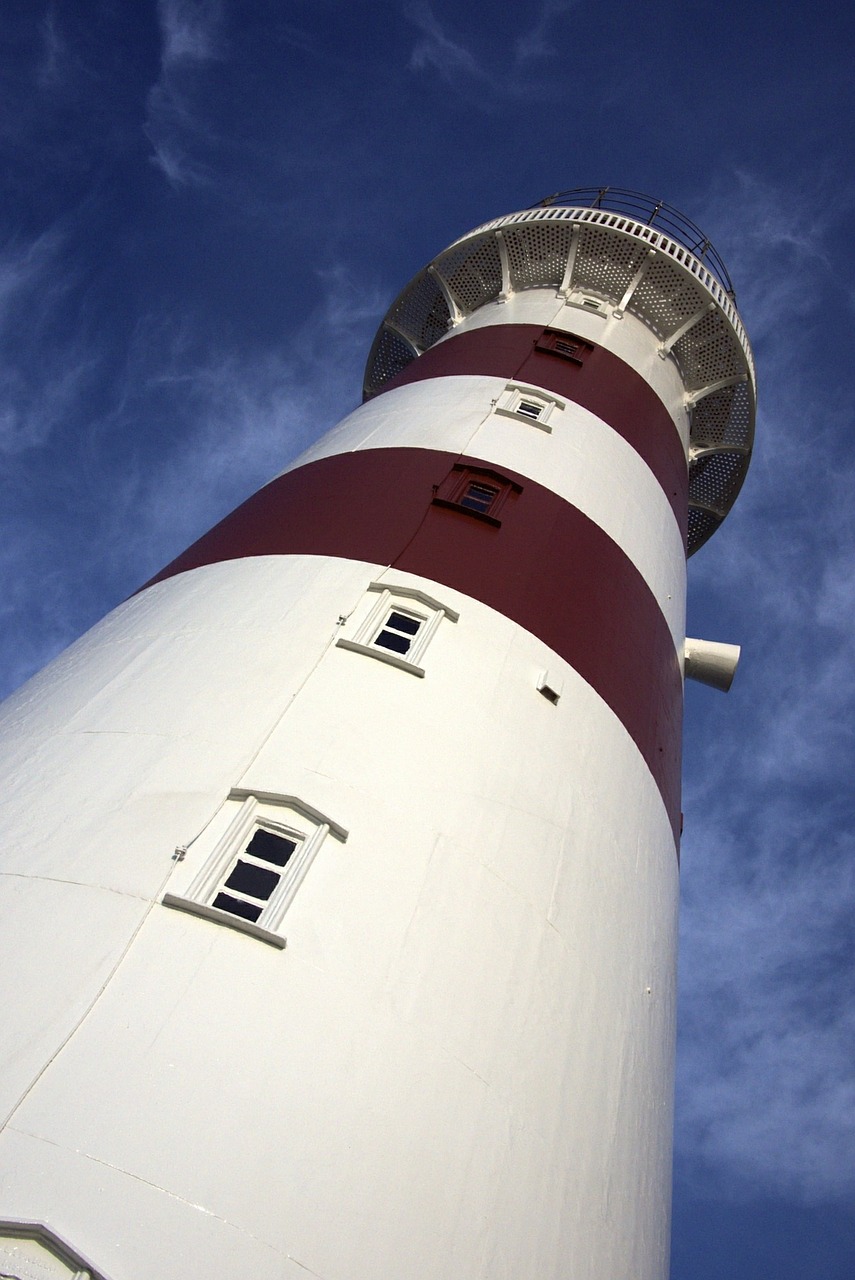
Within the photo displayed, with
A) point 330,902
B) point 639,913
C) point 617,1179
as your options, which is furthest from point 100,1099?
point 639,913

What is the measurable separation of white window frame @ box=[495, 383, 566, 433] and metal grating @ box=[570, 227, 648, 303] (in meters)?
6.32

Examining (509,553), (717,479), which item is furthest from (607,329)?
(509,553)

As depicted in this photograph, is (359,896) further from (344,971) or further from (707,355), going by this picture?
(707,355)

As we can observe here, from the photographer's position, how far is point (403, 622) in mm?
9609

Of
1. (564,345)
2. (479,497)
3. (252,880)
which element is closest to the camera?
(252,880)

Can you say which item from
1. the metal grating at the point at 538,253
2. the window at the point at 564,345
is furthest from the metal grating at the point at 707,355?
the window at the point at 564,345

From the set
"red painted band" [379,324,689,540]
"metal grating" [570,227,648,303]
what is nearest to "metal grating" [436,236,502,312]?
"metal grating" [570,227,648,303]

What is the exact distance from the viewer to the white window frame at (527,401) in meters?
14.3

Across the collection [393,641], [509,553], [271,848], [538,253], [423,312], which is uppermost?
[423,312]

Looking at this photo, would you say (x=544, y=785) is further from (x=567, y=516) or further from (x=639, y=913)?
(x=567, y=516)

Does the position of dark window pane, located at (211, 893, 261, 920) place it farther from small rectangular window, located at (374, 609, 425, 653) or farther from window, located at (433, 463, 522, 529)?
window, located at (433, 463, 522, 529)

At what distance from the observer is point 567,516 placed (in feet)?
40.8

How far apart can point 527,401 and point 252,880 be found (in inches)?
406

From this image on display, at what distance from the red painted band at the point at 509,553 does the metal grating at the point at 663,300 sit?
30.8 feet
